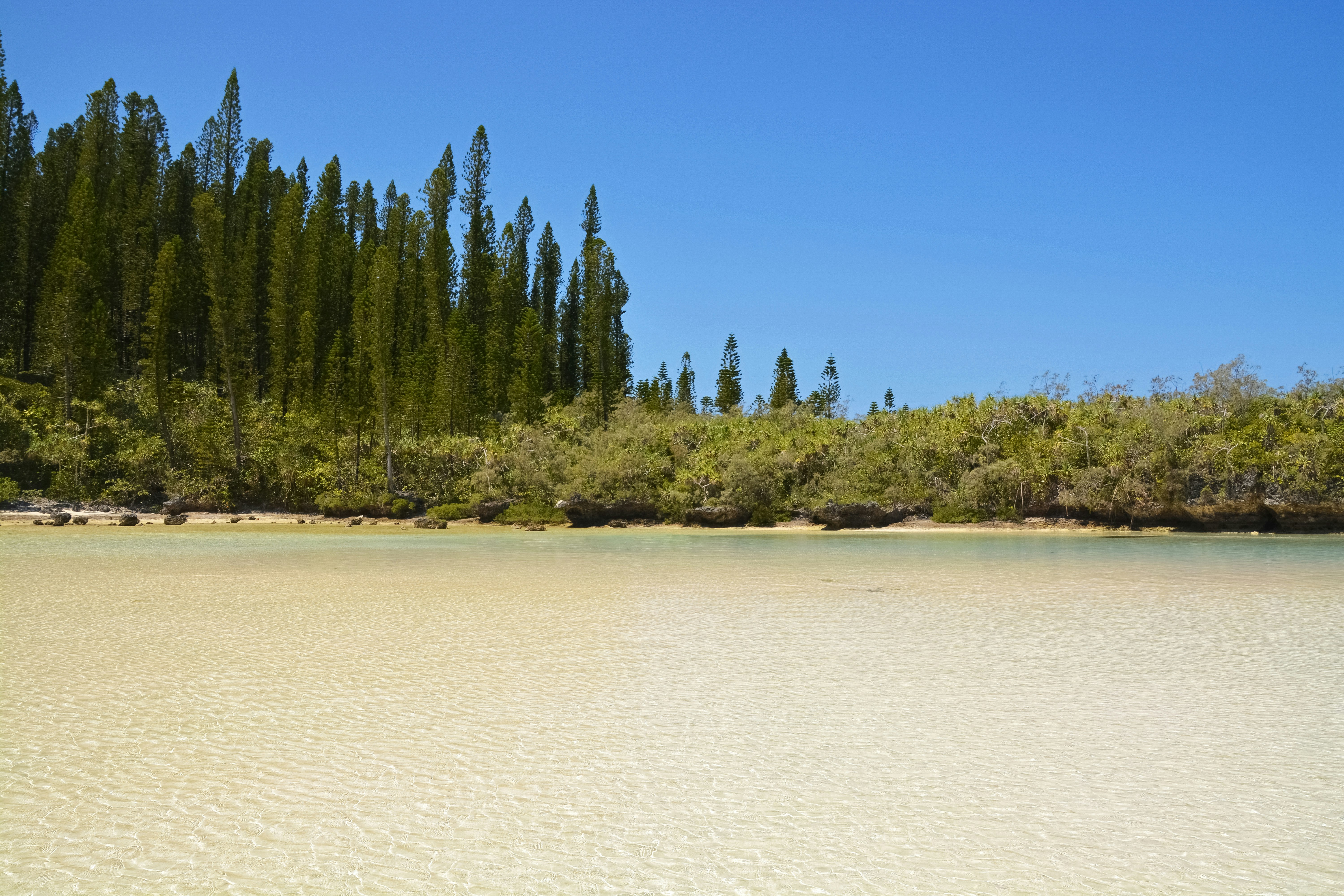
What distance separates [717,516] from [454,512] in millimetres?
9866

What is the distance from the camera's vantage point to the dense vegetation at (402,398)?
29.2 metres

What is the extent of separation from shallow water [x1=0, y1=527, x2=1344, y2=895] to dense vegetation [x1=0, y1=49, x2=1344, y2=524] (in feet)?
67.8

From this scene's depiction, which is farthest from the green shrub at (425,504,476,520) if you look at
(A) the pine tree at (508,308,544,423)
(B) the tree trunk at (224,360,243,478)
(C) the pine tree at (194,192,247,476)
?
(A) the pine tree at (508,308,544,423)

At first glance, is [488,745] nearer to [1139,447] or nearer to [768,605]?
[768,605]

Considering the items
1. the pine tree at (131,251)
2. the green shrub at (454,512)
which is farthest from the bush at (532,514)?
the pine tree at (131,251)

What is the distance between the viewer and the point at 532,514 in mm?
30922

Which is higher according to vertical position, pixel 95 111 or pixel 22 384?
pixel 95 111

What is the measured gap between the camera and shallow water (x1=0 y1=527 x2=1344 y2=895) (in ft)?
10.4

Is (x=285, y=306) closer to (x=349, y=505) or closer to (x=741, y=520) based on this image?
(x=349, y=505)

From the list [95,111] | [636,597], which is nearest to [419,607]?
[636,597]

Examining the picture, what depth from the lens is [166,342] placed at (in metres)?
41.4

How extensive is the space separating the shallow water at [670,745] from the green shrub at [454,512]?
22415 millimetres

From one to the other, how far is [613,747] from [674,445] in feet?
98.3

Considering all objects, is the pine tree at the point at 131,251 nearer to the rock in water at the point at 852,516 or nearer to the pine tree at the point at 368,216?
the pine tree at the point at 368,216
